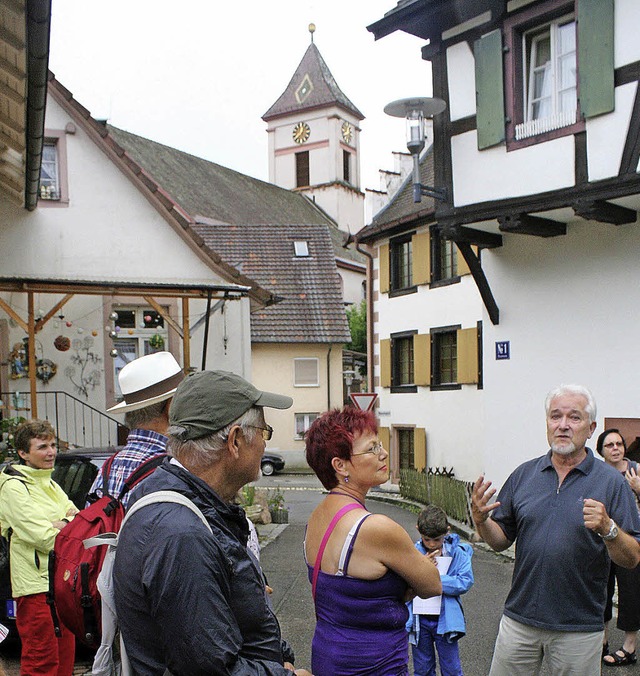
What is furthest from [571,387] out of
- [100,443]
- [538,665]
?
[100,443]

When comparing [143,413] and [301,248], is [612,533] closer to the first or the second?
[143,413]

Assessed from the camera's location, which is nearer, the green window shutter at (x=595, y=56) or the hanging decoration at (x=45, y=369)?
the green window shutter at (x=595, y=56)

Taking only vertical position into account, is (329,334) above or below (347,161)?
below

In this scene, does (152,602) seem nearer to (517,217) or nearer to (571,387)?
(571,387)

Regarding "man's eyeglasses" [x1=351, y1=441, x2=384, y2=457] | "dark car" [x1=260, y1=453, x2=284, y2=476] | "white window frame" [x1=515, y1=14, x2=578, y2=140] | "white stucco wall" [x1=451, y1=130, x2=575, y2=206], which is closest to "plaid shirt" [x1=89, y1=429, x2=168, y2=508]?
"man's eyeglasses" [x1=351, y1=441, x2=384, y2=457]

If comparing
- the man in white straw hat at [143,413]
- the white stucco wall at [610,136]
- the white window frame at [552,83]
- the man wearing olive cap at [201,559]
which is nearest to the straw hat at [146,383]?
the man in white straw hat at [143,413]

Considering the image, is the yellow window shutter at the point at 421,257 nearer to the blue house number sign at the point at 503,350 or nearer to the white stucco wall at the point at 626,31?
the blue house number sign at the point at 503,350

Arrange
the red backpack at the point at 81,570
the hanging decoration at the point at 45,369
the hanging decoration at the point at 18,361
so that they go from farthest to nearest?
the hanging decoration at the point at 45,369 < the hanging decoration at the point at 18,361 < the red backpack at the point at 81,570

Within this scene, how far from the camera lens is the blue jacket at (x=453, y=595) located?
13.7 ft

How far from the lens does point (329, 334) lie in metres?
28.0

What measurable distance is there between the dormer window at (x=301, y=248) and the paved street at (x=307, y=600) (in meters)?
16.0

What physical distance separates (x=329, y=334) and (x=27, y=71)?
21.5m

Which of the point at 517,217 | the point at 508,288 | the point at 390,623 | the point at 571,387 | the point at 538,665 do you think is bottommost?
the point at 538,665

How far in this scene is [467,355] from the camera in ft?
58.6
